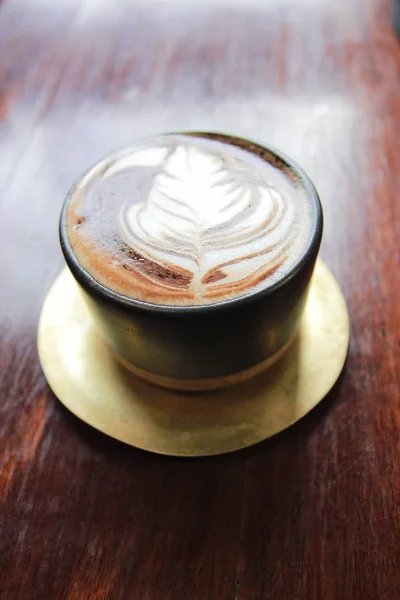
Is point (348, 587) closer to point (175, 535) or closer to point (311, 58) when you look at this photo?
point (175, 535)

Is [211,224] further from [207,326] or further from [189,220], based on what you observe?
[207,326]

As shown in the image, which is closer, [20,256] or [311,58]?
[20,256]

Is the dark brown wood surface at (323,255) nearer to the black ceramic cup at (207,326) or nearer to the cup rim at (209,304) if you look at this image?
the black ceramic cup at (207,326)

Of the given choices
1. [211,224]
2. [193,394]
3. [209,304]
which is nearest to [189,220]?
[211,224]

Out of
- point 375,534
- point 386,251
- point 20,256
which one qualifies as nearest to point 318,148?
point 386,251

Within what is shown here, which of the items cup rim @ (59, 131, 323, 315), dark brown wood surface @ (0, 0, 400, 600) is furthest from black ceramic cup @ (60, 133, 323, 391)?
dark brown wood surface @ (0, 0, 400, 600)
